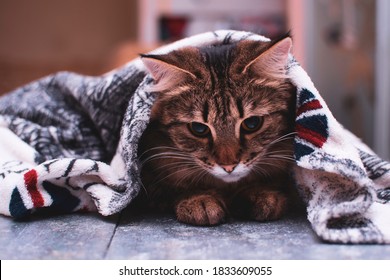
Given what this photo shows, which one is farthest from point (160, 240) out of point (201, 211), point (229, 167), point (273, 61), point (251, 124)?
point (273, 61)

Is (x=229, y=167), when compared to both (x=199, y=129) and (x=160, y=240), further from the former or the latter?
(x=160, y=240)

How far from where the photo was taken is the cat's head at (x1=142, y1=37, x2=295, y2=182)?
104 centimetres

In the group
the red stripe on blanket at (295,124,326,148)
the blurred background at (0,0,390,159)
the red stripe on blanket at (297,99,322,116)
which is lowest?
the blurred background at (0,0,390,159)

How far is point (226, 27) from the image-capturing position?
3105mm

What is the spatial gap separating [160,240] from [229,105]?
324mm

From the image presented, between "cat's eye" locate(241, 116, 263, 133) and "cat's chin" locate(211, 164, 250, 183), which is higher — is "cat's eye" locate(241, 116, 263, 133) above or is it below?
above

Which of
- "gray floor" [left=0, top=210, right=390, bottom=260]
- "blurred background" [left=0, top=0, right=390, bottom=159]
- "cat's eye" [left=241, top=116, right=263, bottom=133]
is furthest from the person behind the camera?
"blurred background" [left=0, top=0, right=390, bottom=159]

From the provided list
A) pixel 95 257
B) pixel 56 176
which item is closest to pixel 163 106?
pixel 56 176

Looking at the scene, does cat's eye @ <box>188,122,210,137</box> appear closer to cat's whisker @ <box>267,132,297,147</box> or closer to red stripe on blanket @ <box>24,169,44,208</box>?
cat's whisker @ <box>267,132,297,147</box>

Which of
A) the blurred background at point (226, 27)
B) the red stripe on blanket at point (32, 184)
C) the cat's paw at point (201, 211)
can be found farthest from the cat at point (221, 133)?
the blurred background at point (226, 27)

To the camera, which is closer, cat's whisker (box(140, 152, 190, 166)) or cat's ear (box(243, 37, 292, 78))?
cat's ear (box(243, 37, 292, 78))

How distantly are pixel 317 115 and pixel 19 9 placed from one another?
4235 mm

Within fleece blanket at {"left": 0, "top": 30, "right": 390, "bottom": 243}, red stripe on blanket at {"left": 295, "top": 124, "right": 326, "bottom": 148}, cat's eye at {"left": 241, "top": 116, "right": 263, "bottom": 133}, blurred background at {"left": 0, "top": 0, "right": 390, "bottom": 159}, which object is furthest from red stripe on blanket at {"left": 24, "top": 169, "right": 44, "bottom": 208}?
blurred background at {"left": 0, "top": 0, "right": 390, "bottom": 159}
